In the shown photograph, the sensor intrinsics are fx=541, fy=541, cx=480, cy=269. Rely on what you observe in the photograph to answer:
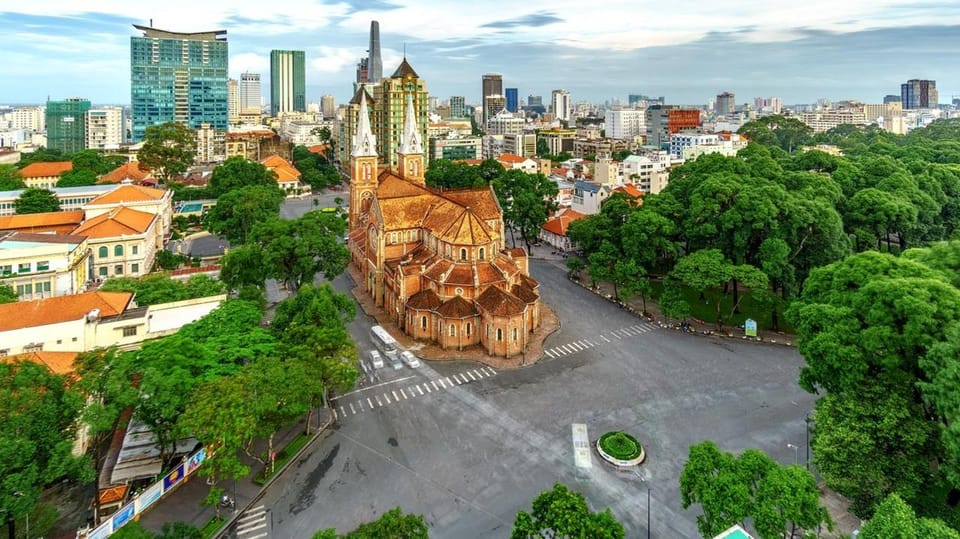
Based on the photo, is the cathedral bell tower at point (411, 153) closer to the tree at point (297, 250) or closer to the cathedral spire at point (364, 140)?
the cathedral spire at point (364, 140)

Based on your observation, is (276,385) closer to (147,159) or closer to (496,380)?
(496,380)

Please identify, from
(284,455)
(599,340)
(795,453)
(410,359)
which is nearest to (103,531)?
(284,455)

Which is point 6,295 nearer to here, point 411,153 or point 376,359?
point 376,359

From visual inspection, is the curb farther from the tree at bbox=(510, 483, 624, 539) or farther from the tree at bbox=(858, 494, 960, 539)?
the tree at bbox=(858, 494, 960, 539)

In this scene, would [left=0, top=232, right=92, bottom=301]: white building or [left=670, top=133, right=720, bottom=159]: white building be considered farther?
[left=670, top=133, right=720, bottom=159]: white building

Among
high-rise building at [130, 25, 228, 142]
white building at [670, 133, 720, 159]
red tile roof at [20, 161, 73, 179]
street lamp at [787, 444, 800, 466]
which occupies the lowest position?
street lamp at [787, 444, 800, 466]

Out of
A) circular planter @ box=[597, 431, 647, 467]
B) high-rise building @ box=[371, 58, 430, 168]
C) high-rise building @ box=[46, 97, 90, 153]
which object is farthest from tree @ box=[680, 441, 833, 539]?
high-rise building @ box=[46, 97, 90, 153]

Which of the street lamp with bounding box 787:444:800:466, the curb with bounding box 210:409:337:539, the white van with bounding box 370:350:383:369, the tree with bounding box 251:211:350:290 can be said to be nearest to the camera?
the curb with bounding box 210:409:337:539
